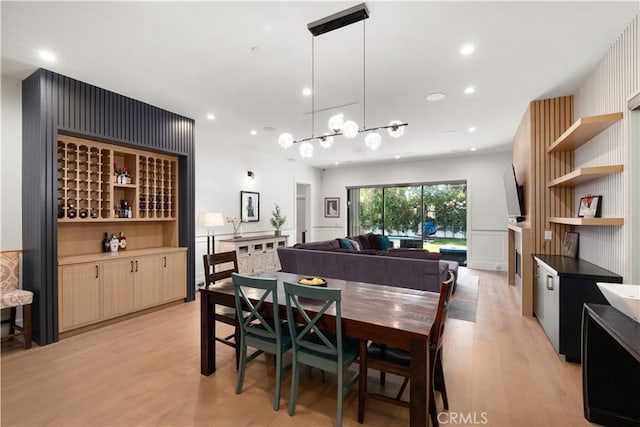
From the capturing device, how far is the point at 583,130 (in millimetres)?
2904

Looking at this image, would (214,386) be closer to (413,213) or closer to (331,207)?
(413,213)

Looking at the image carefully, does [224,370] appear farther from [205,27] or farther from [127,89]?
[127,89]

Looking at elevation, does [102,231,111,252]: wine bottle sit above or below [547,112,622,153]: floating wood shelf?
below

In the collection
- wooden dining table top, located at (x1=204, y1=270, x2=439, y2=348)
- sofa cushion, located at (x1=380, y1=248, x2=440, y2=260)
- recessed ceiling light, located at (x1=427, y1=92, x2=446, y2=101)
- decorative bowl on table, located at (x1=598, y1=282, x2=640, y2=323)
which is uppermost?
recessed ceiling light, located at (x1=427, y1=92, x2=446, y2=101)

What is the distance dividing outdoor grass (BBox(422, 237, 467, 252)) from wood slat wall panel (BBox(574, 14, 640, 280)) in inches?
171

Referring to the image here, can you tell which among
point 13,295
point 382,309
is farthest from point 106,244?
point 382,309

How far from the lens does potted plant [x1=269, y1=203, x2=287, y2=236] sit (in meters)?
7.06

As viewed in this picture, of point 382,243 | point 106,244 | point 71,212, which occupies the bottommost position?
point 382,243

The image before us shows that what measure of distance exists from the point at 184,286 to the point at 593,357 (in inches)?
187

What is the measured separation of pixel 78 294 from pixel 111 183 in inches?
56.4

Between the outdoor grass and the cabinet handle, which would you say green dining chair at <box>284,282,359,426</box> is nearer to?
the cabinet handle

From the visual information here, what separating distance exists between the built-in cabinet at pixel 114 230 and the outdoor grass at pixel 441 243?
6.18 metres

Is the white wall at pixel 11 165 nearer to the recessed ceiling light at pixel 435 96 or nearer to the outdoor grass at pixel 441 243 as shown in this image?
the recessed ceiling light at pixel 435 96

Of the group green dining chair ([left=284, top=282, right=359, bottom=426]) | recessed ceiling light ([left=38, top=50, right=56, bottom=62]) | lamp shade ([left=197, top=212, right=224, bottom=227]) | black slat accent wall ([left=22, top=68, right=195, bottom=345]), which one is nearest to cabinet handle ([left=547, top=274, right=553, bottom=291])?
green dining chair ([left=284, top=282, right=359, bottom=426])
